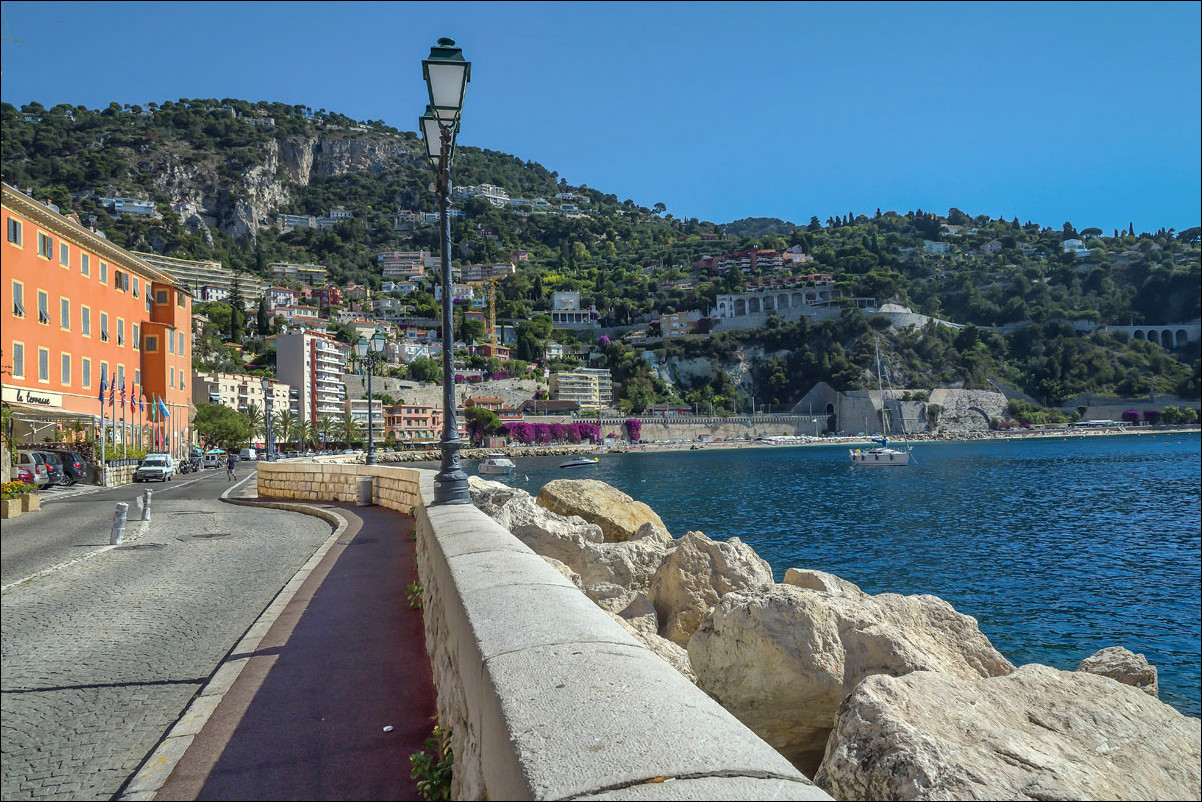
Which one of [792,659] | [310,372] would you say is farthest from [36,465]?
[310,372]

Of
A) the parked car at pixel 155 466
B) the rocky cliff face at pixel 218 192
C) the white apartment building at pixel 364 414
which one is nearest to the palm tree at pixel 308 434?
the white apartment building at pixel 364 414

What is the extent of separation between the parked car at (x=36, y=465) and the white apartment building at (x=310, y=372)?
98.7 meters

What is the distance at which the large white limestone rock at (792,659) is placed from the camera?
454 cm

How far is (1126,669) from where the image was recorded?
5961 mm

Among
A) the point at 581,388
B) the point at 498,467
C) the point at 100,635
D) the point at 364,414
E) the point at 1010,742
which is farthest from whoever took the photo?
the point at 581,388

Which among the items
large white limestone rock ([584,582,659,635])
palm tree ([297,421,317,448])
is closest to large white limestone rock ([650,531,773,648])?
large white limestone rock ([584,582,659,635])

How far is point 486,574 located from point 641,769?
2032mm

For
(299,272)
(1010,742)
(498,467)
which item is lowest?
(498,467)

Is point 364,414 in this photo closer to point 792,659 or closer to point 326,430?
point 326,430

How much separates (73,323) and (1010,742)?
3.71 meters

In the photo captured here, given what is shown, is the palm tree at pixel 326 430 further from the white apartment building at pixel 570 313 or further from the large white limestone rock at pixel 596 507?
the white apartment building at pixel 570 313

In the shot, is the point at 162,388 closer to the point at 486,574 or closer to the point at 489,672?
the point at 486,574

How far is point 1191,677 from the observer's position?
1047 centimetres

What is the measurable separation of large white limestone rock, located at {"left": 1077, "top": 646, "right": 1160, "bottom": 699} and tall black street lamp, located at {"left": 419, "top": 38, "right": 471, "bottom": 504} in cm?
551
